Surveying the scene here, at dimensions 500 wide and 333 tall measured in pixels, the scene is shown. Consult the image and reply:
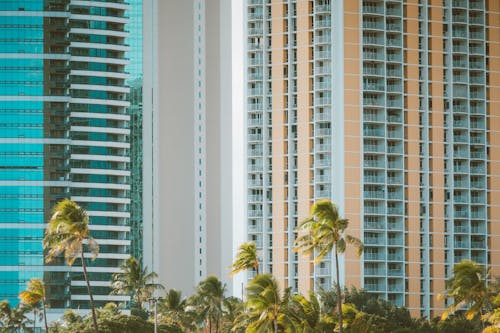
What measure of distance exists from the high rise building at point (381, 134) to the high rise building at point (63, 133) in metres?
33.2

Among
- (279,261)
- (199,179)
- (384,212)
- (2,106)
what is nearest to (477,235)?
(384,212)

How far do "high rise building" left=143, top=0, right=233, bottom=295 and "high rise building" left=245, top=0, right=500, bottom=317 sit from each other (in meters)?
37.8

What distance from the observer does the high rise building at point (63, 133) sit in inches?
5920

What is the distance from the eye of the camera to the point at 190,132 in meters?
171

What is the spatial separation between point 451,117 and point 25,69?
57.2m

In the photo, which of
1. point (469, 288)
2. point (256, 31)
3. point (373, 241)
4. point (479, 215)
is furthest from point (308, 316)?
point (256, 31)

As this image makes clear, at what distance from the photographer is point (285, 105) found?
126m

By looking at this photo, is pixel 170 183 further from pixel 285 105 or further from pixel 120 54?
pixel 285 105

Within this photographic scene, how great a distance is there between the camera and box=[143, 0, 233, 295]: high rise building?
538 ft

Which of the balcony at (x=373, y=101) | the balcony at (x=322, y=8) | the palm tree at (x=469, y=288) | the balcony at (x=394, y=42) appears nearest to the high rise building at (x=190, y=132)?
the balcony at (x=322, y=8)

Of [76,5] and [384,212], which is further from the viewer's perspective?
[76,5]

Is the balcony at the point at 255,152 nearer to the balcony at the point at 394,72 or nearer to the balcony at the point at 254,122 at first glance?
the balcony at the point at 254,122

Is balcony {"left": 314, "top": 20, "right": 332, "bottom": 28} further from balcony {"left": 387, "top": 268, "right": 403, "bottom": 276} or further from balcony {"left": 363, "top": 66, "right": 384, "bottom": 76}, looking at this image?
balcony {"left": 387, "top": 268, "right": 403, "bottom": 276}

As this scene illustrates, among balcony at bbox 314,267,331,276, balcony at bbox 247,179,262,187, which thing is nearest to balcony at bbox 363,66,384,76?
balcony at bbox 247,179,262,187
